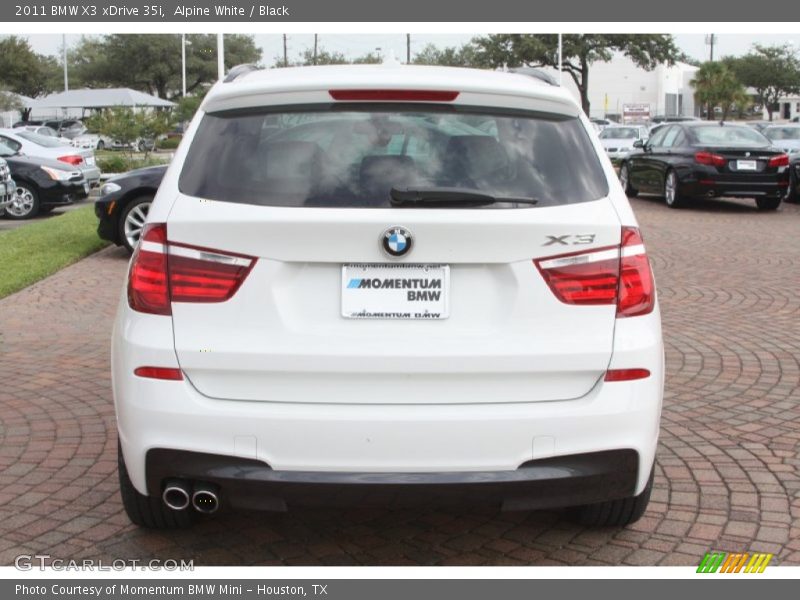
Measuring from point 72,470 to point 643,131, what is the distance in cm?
3729

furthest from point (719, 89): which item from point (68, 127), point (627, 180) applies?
point (627, 180)

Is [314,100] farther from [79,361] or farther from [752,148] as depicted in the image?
[752,148]

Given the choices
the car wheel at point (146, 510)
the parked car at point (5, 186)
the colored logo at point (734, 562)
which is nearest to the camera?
the colored logo at point (734, 562)

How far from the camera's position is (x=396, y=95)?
3.62 meters

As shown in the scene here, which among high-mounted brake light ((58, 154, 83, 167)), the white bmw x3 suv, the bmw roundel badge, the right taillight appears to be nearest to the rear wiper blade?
the white bmw x3 suv

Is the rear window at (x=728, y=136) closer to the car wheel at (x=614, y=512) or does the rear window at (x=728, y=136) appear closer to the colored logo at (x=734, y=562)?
the car wheel at (x=614, y=512)

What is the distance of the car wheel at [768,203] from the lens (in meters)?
18.3

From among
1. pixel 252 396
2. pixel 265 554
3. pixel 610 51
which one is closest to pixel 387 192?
pixel 252 396

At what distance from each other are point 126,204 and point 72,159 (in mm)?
8910

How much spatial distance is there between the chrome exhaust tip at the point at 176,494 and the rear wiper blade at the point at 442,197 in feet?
3.84

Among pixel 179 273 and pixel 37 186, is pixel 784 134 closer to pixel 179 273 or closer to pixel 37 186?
pixel 37 186

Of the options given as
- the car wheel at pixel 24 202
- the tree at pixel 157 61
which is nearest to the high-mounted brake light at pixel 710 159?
the car wheel at pixel 24 202

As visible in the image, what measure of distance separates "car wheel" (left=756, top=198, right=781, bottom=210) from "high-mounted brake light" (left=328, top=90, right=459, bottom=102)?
52.2 ft

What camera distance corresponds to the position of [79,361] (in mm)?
7195
